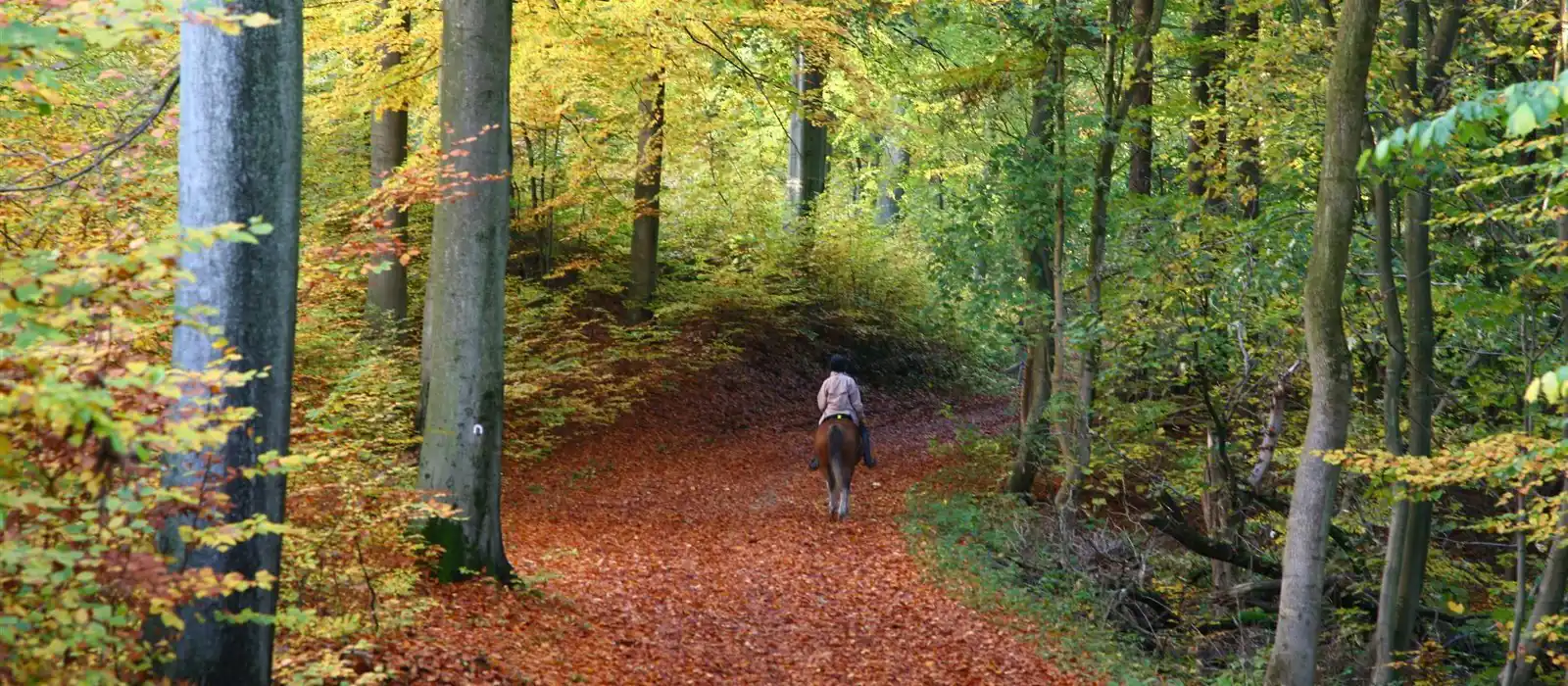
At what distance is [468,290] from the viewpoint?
837 cm

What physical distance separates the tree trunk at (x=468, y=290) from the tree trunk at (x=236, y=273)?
3.31 meters

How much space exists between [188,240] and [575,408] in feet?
42.7

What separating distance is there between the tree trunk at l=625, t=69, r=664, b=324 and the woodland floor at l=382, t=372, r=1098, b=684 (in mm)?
3157

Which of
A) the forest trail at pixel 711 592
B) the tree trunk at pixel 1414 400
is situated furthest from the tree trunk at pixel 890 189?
the tree trunk at pixel 1414 400

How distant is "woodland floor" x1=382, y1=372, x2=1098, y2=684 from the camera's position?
7859 mm

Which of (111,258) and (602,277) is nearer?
(111,258)

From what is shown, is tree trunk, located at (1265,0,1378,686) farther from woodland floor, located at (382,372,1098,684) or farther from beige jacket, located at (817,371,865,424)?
beige jacket, located at (817,371,865,424)

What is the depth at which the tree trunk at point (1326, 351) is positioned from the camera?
8.31m

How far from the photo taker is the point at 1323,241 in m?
8.42

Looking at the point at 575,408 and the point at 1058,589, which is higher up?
the point at 575,408

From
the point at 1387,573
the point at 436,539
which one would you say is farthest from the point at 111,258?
the point at 1387,573

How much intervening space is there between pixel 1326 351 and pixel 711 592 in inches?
217

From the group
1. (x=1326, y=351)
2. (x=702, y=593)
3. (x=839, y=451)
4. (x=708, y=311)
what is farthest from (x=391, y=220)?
(x=1326, y=351)

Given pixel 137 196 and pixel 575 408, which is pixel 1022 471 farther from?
pixel 137 196
